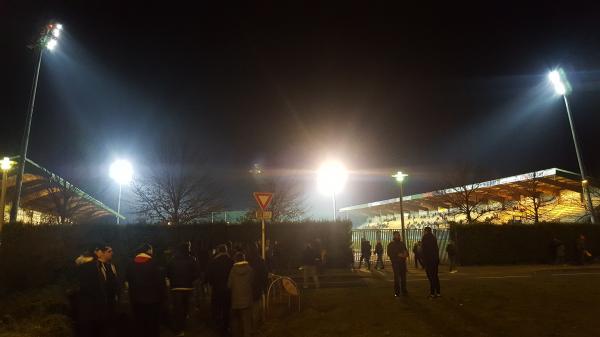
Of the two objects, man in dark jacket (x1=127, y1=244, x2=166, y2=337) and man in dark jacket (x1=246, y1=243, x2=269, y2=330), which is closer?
man in dark jacket (x1=127, y1=244, x2=166, y2=337)

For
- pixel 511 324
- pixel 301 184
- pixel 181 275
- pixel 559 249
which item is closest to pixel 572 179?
pixel 559 249

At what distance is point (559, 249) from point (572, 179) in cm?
1335

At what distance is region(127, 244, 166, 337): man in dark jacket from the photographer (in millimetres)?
7664

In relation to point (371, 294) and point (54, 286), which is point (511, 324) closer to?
point (371, 294)

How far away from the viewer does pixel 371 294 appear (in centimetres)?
1303

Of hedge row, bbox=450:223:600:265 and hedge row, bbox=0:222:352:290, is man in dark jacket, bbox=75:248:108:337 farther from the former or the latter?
hedge row, bbox=450:223:600:265

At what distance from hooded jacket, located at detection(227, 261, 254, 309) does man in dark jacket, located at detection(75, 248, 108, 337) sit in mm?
2092

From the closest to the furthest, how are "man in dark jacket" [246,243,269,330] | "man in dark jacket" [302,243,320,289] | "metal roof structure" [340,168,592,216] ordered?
"man in dark jacket" [246,243,269,330] → "man in dark jacket" [302,243,320,289] → "metal roof structure" [340,168,592,216]

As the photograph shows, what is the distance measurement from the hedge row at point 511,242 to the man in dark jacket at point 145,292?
21.3 m

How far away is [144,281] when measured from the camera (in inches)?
303

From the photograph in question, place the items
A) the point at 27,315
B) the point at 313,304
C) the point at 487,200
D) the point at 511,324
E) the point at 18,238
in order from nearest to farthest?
the point at 27,315 → the point at 511,324 → the point at 18,238 → the point at 313,304 → the point at 487,200

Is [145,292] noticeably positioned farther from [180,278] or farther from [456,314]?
[456,314]

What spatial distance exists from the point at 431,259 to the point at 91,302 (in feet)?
26.8

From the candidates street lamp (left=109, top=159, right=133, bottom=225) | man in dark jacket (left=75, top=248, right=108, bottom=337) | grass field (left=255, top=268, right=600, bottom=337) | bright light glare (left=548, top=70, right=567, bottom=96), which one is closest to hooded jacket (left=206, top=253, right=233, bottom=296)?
grass field (left=255, top=268, right=600, bottom=337)
